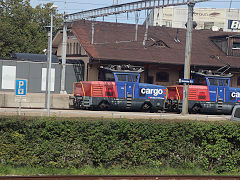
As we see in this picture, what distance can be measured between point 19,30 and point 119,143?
5684cm

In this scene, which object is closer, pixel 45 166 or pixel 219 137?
pixel 45 166

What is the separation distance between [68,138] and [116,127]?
1912 mm

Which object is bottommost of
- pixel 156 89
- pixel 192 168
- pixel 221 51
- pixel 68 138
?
pixel 192 168

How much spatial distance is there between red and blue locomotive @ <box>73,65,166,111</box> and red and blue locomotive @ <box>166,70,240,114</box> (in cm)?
150

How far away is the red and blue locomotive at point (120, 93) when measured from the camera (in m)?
34.8

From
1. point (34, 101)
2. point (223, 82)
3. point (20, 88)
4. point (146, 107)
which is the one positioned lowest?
point (146, 107)

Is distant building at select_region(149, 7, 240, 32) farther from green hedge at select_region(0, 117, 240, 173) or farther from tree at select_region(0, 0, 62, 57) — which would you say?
green hedge at select_region(0, 117, 240, 173)

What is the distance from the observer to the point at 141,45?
51.9 metres

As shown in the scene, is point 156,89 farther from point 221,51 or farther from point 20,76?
point 221,51

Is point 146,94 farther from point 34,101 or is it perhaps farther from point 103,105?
point 34,101

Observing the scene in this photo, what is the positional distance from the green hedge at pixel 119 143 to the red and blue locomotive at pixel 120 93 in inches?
716

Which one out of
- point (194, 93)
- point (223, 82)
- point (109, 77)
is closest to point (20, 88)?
point (109, 77)

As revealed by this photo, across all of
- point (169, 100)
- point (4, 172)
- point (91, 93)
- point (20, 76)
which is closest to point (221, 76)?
point (169, 100)

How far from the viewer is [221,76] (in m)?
38.8
